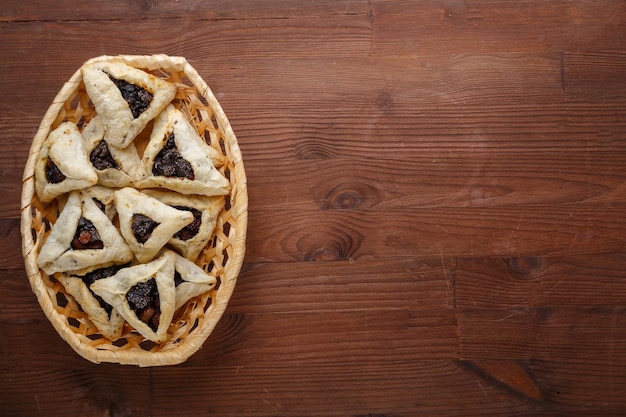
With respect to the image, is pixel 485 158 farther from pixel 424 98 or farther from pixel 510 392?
pixel 510 392

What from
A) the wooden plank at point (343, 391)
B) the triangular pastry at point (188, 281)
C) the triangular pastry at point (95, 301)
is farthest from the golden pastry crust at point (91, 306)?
the wooden plank at point (343, 391)

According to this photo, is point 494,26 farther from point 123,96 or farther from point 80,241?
point 80,241

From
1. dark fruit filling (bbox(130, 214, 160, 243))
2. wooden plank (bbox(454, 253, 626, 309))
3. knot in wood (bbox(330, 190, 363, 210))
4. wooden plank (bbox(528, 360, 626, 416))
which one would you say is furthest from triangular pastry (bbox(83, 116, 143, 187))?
wooden plank (bbox(528, 360, 626, 416))

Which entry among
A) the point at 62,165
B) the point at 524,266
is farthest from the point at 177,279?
the point at 524,266

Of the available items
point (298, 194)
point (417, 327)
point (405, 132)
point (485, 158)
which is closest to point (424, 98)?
point (405, 132)

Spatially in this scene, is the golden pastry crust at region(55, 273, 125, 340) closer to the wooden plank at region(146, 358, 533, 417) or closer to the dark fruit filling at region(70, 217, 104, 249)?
the dark fruit filling at region(70, 217, 104, 249)

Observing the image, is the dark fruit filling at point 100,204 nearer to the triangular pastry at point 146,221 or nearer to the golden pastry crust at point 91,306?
the triangular pastry at point 146,221

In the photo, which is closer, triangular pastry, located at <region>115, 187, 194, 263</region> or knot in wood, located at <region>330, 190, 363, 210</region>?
triangular pastry, located at <region>115, 187, 194, 263</region>
